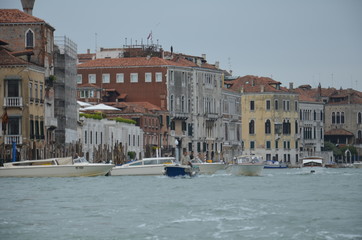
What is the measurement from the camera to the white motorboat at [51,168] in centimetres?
5872

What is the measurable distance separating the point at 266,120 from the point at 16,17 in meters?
66.8

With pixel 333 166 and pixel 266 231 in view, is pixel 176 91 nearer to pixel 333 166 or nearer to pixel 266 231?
pixel 333 166

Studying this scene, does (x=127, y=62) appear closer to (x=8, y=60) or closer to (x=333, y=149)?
(x=8, y=60)

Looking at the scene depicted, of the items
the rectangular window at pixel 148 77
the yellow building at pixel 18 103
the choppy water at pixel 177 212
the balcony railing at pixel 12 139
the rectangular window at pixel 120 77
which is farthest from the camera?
the rectangular window at pixel 120 77

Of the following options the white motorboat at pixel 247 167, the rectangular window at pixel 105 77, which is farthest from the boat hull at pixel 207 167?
the rectangular window at pixel 105 77

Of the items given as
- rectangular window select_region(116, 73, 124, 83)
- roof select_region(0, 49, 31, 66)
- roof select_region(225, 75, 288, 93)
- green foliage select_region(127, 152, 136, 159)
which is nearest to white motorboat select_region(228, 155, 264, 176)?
roof select_region(0, 49, 31, 66)

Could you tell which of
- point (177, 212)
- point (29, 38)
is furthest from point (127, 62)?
point (177, 212)

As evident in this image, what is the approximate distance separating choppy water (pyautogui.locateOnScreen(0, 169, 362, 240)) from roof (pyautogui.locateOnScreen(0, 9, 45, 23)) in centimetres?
2387

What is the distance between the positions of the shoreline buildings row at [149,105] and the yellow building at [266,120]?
0.12 meters

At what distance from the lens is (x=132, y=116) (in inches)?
3915

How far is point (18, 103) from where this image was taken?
6956cm

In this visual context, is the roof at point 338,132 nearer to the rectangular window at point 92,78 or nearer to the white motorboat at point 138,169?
the rectangular window at point 92,78

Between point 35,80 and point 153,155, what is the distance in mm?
32058

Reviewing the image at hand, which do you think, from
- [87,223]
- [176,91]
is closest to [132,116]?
[176,91]
